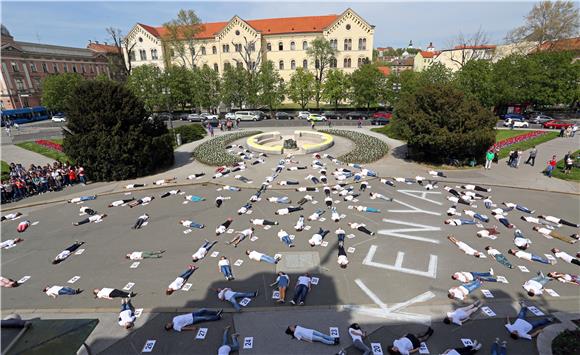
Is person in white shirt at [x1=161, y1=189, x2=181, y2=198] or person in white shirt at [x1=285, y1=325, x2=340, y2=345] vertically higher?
person in white shirt at [x1=161, y1=189, x2=181, y2=198]

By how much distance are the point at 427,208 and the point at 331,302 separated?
975cm

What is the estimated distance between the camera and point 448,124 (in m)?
22.7

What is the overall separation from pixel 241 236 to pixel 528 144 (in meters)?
31.8

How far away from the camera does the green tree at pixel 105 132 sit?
69.8 ft

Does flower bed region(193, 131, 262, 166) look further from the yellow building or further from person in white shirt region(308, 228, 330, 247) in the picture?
the yellow building

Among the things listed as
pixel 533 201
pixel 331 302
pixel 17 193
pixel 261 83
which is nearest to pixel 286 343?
pixel 331 302

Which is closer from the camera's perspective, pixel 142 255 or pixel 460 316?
pixel 460 316

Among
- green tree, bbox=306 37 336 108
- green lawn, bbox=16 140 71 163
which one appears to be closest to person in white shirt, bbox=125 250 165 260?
green lawn, bbox=16 140 71 163

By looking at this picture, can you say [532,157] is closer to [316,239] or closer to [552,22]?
[316,239]

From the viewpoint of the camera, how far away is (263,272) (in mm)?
11344

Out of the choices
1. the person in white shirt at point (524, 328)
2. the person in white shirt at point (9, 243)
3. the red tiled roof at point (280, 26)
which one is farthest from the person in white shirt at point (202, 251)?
the red tiled roof at point (280, 26)

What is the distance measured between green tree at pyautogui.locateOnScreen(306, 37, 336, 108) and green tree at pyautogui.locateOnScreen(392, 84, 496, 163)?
1477 inches

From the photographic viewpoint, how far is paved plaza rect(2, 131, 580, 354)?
867cm

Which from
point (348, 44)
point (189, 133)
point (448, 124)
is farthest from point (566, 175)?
point (348, 44)
